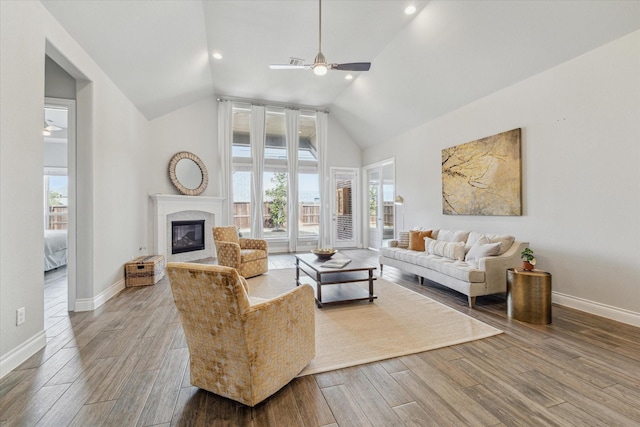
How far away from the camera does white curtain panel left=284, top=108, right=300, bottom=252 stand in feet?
24.6

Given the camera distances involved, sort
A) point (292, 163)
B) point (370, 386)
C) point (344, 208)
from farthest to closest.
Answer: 1. point (344, 208)
2. point (292, 163)
3. point (370, 386)

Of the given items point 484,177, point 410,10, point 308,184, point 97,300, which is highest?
point 410,10

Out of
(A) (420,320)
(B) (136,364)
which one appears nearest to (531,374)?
(A) (420,320)

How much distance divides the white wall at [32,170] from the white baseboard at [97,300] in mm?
24

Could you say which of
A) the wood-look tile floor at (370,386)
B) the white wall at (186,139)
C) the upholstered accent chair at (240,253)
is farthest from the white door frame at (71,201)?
the white wall at (186,139)

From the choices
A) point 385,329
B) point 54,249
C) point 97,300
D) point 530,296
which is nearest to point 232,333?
point 385,329

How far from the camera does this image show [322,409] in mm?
1701

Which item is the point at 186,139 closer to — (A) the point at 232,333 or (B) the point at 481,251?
(A) the point at 232,333

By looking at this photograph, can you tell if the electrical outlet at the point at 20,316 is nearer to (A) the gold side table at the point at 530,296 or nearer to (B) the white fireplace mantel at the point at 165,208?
(B) the white fireplace mantel at the point at 165,208

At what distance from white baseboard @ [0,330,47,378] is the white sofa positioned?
436 cm

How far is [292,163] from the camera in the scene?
7.55m

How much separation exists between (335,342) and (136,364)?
5.36 ft

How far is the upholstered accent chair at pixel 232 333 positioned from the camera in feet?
5.19

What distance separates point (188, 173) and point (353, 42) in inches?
182
